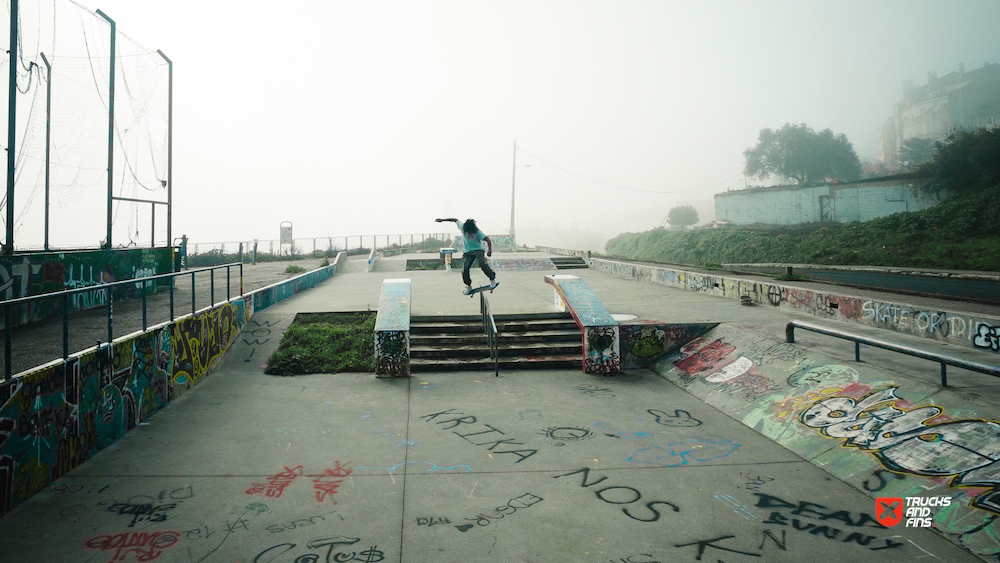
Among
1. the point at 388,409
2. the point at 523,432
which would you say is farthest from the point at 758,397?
the point at 388,409

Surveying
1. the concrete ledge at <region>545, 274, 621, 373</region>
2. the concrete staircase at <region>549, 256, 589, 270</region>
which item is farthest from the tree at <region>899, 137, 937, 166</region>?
the concrete ledge at <region>545, 274, 621, 373</region>

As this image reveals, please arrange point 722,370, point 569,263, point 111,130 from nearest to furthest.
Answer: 1. point 722,370
2. point 111,130
3. point 569,263

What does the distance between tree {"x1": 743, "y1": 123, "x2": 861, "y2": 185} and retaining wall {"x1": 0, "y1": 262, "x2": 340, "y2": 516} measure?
77.3 meters

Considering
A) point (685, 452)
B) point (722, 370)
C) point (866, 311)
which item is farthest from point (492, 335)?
point (866, 311)

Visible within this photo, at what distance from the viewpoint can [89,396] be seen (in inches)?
219

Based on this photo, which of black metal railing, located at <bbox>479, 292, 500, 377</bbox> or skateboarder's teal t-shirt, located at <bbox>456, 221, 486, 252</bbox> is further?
skateboarder's teal t-shirt, located at <bbox>456, 221, 486, 252</bbox>

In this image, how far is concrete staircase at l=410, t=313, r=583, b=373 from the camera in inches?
379

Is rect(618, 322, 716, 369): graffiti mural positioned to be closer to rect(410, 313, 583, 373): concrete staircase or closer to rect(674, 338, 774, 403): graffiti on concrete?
rect(674, 338, 774, 403): graffiti on concrete

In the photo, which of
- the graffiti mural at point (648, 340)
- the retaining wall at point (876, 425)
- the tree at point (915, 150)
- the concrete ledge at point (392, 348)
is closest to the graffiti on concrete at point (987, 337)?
the retaining wall at point (876, 425)

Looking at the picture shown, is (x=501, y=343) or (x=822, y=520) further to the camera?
(x=501, y=343)

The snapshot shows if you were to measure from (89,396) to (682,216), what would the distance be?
3806 inches

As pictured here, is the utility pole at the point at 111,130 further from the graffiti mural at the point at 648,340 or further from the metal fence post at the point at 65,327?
the graffiti mural at the point at 648,340

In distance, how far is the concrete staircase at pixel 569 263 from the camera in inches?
1112

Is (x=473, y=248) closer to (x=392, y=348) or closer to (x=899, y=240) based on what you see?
(x=392, y=348)
